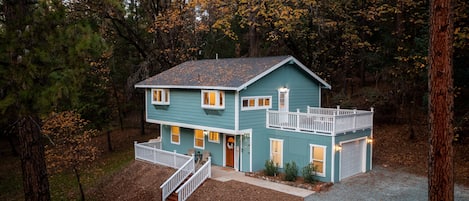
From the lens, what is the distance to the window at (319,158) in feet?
55.2

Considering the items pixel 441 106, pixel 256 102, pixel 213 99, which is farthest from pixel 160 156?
pixel 441 106

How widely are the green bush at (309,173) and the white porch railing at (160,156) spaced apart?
5759 mm

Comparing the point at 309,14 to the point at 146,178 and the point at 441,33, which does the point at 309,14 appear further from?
the point at 441,33

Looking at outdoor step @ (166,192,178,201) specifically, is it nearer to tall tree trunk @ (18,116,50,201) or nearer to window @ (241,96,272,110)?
window @ (241,96,272,110)

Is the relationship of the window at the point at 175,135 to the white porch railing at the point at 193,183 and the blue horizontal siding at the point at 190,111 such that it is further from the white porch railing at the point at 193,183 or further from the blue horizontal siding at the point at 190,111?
the white porch railing at the point at 193,183

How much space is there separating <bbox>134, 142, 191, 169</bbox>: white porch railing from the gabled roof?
11.8 feet

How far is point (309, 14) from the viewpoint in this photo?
25953mm

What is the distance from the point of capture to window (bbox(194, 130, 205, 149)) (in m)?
21.1

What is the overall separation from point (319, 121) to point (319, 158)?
1.69m

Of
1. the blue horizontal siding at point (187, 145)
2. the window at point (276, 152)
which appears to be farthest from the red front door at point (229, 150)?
the window at point (276, 152)

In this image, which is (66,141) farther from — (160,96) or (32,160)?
(32,160)

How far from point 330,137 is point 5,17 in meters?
12.9

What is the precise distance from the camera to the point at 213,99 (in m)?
18.9

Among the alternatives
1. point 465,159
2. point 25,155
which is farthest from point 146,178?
point 465,159
